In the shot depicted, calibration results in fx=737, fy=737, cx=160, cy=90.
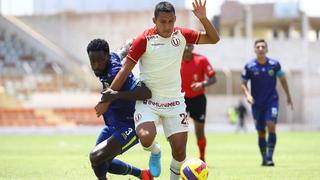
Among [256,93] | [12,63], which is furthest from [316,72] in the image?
[256,93]

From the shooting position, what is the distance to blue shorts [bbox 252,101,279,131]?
15.5 m

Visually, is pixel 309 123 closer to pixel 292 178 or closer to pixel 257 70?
pixel 257 70

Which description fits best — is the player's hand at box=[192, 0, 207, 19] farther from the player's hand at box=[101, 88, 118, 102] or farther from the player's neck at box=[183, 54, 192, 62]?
the player's neck at box=[183, 54, 192, 62]

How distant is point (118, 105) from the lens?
9.80 meters

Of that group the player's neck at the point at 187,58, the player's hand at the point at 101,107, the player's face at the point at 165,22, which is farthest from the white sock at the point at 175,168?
the player's neck at the point at 187,58

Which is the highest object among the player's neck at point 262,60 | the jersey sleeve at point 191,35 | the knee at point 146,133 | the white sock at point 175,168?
the jersey sleeve at point 191,35

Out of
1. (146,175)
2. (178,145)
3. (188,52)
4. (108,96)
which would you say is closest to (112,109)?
(108,96)

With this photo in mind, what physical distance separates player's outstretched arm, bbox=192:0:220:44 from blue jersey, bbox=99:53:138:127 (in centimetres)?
108

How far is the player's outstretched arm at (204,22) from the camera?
943 centimetres

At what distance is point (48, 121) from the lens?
47.5 m

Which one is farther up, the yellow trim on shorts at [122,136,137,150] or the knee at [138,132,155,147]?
the knee at [138,132,155,147]

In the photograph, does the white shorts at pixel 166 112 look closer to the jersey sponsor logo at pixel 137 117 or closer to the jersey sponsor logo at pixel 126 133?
the jersey sponsor logo at pixel 137 117

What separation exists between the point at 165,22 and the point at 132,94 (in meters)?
1.02

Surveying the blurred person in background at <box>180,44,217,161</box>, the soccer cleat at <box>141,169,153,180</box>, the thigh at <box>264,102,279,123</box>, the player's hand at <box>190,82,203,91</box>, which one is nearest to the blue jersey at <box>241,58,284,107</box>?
the thigh at <box>264,102,279,123</box>
